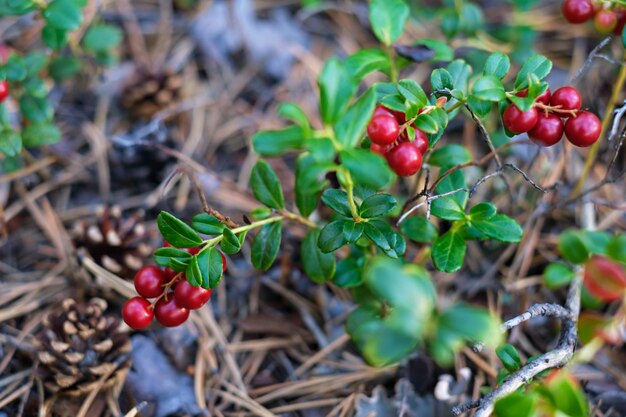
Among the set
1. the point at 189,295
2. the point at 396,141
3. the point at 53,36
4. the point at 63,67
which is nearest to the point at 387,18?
the point at 396,141

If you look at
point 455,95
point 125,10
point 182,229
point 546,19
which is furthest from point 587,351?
point 125,10

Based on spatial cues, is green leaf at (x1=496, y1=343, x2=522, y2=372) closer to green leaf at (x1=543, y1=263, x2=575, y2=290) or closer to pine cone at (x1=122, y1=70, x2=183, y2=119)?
green leaf at (x1=543, y1=263, x2=575, y2=290)

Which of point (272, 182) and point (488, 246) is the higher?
point (272, 182)

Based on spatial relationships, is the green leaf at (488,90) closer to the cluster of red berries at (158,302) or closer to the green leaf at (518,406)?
the green leaf at (518,406)

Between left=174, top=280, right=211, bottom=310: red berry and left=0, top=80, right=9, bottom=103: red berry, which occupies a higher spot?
left=0, top=80, right=9, bottom=103: red berry

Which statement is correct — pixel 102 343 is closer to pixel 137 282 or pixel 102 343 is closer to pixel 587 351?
pixel 137 282

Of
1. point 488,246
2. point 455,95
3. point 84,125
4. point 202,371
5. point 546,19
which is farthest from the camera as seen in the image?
point 546,19

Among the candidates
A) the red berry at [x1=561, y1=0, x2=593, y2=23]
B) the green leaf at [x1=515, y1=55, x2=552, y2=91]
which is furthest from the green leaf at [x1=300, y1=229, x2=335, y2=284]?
the red berry at [x1=561, y1=0, x2=593, y2=23]

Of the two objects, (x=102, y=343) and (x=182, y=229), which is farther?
(x=102, y=343)
